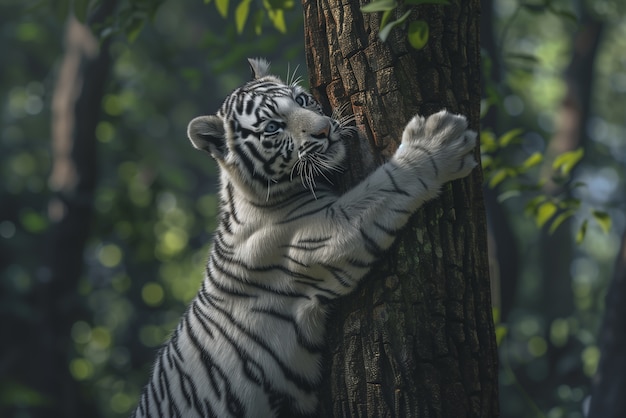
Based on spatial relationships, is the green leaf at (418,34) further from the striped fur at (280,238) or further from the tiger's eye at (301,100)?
the tiger's eye at (301,100)

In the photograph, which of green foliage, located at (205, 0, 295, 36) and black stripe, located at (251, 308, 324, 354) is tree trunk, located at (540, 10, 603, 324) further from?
black stripe, located at (251, 308, 324, 354)

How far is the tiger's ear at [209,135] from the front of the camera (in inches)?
121

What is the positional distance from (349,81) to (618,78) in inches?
564

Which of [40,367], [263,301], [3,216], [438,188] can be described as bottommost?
[40,367]

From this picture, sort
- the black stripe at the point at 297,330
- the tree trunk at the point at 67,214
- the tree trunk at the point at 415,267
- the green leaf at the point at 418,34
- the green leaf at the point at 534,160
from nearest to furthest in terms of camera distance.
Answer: the green leaf at the point at 418,34, the tree trunk at the point at 415,267, the black stripe at the point at 297,330, the green leaf at the point at 534,160, the tree trunk at the point at 67,214

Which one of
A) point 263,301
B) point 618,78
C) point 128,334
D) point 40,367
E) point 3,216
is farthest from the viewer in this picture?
point 618,78

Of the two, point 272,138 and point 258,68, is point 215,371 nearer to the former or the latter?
point 272,138

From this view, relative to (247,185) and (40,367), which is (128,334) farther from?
(247,185)

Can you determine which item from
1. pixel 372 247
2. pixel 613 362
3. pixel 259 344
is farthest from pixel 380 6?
pixel 613 362

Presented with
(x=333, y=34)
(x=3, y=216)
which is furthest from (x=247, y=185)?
(x=3, y=216)

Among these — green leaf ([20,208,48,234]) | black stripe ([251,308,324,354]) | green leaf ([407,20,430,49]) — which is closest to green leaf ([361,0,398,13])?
green leaf ([407,20,430,49])

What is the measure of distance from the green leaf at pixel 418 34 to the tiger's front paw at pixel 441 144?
0.31m

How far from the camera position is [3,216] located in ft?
34.4

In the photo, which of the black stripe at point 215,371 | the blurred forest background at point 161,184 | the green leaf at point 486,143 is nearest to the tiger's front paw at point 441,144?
the black stripe at point 215,371
